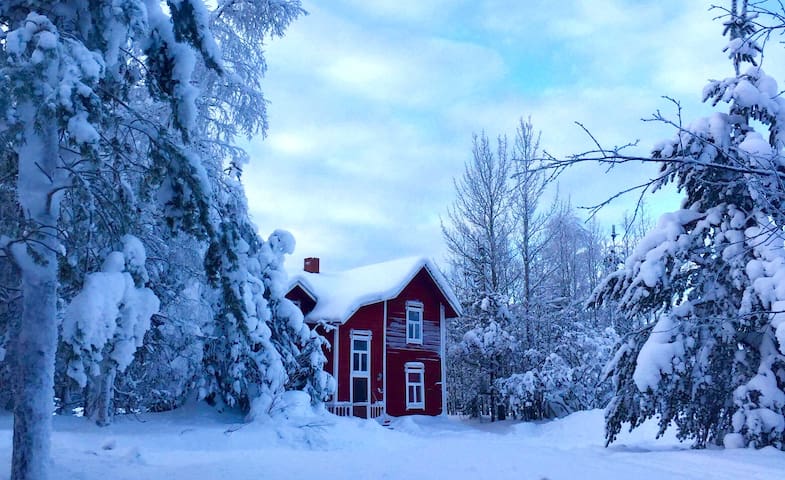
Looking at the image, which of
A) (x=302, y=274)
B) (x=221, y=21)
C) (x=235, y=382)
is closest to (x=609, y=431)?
(x=235, y=382)

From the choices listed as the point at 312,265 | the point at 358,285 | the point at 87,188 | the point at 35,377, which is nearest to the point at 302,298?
the point at 358,285

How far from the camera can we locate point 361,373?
24188 mm

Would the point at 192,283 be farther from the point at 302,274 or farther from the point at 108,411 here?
the point at 302,274

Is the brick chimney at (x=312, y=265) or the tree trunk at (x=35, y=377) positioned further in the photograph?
the brick chimney at (x=312, y=265)

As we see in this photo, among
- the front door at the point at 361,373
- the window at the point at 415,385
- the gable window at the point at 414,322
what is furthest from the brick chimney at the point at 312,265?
the window at the point at 415,385

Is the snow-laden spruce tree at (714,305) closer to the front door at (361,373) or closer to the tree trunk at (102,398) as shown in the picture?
the tree trunk at (102,398)

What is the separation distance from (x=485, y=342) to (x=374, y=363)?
182 inches

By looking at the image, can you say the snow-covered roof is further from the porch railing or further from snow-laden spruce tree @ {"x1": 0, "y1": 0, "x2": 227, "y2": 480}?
snow-laden spruce tree @ {"x1": 0, "y1": 0, "x2": 227, "y2": 480}

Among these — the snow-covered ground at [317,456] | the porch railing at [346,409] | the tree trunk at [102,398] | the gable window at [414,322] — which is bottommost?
the porch railing at [346,409]

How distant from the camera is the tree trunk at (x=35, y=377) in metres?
5.93

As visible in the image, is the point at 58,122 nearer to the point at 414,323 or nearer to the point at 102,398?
the point at 102,398

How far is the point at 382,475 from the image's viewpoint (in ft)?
27.1

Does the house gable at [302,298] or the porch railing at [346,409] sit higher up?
the house gable at [302,298]

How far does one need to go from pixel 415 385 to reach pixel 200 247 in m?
14.3
